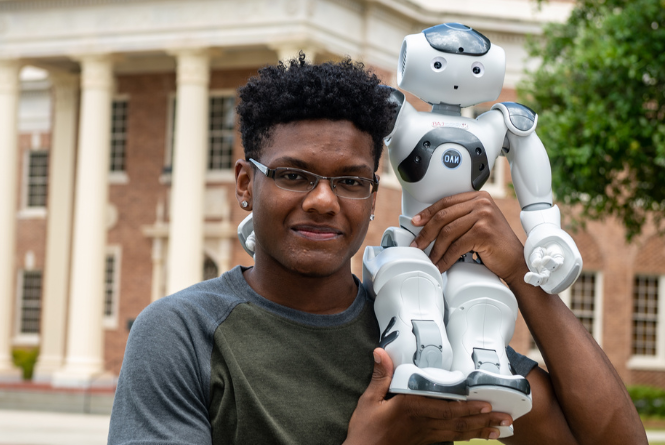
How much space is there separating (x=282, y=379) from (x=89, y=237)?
59.1ft

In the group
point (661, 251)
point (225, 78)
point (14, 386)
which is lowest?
point (14, 386)

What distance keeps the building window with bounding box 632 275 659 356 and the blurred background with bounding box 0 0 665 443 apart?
0.13ft

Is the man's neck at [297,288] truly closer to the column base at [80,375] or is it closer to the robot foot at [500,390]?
the robot foot at [500,390]

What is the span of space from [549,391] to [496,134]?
89 centimetres

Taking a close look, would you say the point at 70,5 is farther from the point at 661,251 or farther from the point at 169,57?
the point at 661,251

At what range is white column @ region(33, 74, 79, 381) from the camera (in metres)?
22.7

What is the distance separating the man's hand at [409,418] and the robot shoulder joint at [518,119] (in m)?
1.00

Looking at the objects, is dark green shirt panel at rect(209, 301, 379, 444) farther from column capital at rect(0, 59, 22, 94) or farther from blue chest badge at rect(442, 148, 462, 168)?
column capital at rect(0, 59, 22, 94)

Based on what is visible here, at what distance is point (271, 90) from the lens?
8.40 feet

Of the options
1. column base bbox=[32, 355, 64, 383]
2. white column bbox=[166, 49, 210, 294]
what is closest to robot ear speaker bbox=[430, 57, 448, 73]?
white column bbox=[166, 49, 210, 294]

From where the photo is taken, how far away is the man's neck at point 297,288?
254cm

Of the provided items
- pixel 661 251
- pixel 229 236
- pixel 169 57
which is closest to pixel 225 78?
→ pixel 169 57

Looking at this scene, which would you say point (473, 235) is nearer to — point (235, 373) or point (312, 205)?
point (312, 205)

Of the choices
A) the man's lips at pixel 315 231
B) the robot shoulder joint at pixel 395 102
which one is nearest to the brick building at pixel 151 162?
the robot shoulder joint at pixel 395 102
